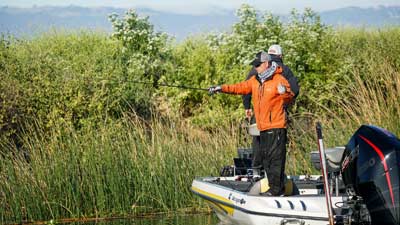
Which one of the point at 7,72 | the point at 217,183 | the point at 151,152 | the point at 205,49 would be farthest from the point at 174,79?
the point at 217,183

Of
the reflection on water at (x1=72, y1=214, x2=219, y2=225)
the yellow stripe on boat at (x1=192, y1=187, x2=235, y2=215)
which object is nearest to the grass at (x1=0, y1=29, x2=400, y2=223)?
the reflection on water at (x1=72, y1=214, x2=219, y2=225)

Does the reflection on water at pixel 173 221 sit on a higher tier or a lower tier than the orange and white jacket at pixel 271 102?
lower

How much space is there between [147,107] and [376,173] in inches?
448

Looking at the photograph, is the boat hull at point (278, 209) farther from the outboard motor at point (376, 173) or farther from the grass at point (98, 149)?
the grass at point (98, 149)

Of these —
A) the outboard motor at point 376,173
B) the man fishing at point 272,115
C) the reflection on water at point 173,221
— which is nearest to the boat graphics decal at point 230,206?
the man fishing at point 272,115

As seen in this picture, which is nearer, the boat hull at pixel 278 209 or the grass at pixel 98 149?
the boat hull at pixel 278 209

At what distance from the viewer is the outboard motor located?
10273 mm

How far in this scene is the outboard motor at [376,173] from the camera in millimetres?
10273

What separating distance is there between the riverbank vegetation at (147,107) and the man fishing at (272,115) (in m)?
3.76

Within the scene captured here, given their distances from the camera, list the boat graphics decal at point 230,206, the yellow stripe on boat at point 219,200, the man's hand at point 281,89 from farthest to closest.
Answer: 1. the yellow stripe on boat at point 219,200
2. the man's hand at point 281,89
3. the boat graphics decal at point 230,206

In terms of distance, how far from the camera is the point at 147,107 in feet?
70.3

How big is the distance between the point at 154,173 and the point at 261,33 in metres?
7.86

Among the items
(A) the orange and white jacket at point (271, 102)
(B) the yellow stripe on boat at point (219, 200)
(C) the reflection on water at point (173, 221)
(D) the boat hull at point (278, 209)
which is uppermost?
(A) the orange and white jacket at point (271, 102)

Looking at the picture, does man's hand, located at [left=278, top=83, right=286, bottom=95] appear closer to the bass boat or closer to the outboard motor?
the bass boat
